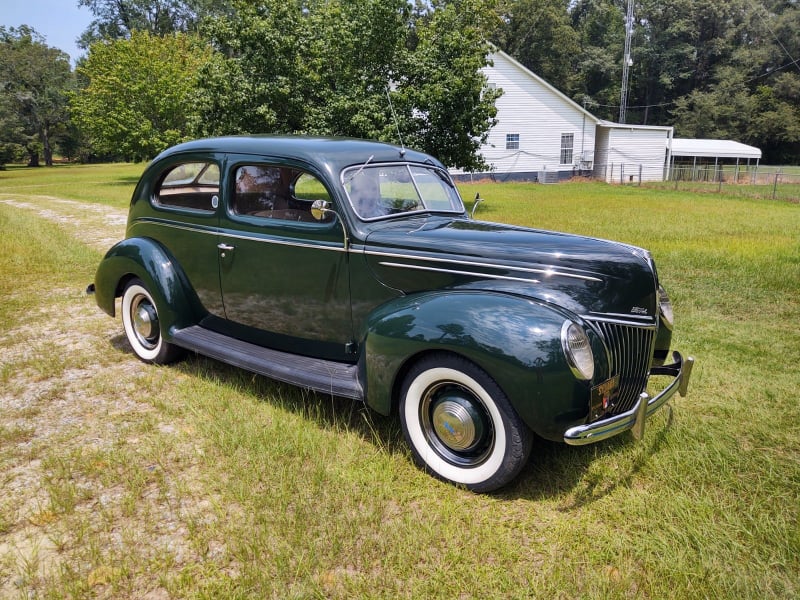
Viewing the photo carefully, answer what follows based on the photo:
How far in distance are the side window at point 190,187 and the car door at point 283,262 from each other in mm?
248

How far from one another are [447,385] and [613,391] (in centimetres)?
89

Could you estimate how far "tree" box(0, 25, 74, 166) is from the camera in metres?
54.3

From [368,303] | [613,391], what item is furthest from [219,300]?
[613,391]

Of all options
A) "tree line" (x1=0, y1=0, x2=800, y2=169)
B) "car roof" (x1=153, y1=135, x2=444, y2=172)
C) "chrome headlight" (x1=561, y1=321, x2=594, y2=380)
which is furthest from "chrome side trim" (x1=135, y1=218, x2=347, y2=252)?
"tree line" (x1=0, y1=0, x2=800, y2=169)

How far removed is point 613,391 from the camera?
304 cm

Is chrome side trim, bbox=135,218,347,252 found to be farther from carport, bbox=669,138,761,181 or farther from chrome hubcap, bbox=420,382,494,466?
carport, bbox=669,138,761,181

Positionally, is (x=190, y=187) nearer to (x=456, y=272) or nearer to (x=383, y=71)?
(x=456, y=272)

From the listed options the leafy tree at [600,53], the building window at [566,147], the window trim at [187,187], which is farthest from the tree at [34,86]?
the window trim at [187,187]

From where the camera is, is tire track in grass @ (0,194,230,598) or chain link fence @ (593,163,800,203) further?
chain link fence @ (593,163,800,203)

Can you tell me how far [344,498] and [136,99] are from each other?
3117cm

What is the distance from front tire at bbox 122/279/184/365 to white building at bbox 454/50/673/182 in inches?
1140

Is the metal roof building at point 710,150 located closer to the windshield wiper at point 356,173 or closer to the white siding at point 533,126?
the white siding at point 533,126

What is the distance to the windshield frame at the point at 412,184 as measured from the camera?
3857 mm

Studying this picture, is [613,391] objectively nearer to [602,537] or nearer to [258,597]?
[602,537]
